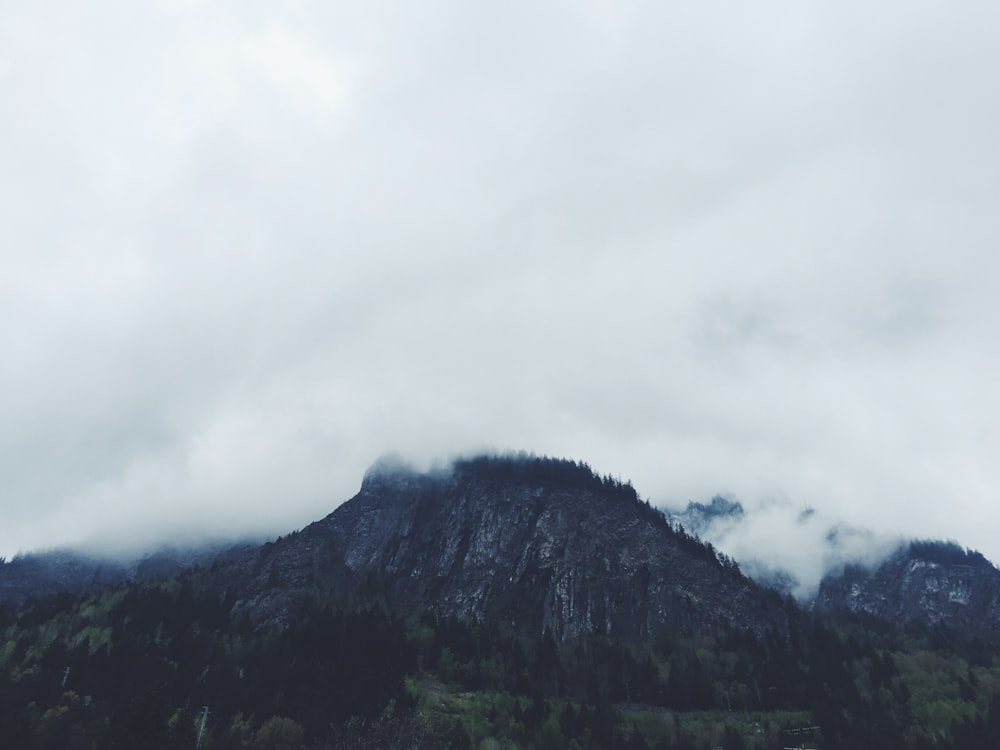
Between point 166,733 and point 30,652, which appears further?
point 30,652

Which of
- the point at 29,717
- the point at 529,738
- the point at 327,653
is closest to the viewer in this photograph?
the point at 29,717

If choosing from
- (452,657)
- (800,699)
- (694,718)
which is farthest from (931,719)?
(452,657)

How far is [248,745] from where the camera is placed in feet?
411

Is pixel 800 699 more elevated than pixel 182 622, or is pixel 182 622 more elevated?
pixel 182 622

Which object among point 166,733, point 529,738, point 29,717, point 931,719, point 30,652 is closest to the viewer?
point 166,733

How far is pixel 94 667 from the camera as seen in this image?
161125 mm

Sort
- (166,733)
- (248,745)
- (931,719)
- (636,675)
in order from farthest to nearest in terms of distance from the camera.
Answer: (636,675)
(931,719)
(248,745)
(166,733)

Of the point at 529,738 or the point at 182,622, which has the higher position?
the point at 182,622

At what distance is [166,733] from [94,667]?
91478 mm

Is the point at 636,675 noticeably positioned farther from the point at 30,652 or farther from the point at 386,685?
the point at 30,652

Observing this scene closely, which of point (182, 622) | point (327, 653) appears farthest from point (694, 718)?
point (182, 622)

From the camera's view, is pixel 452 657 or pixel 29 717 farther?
pixel 452 657

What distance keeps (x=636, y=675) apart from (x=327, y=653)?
8344 cm

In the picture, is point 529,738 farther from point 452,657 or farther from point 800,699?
point 800,699
